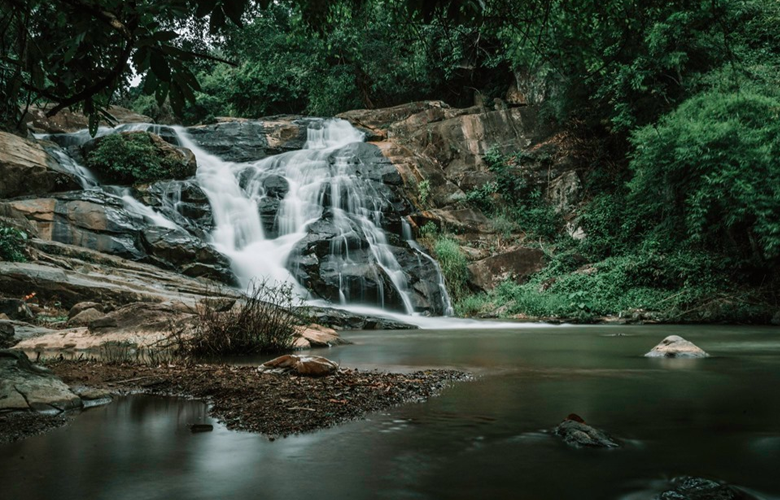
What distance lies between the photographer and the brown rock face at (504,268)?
1593cm

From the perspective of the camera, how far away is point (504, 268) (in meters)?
16.2

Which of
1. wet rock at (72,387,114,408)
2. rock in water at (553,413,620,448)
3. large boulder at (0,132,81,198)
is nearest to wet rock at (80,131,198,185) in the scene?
large boulder at (0,132,81,198)

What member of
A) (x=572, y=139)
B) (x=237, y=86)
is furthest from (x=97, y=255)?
(x=237, y=86)

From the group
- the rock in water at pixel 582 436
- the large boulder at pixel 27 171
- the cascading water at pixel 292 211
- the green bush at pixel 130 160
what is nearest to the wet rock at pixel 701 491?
the rock in water at pixel 582 436

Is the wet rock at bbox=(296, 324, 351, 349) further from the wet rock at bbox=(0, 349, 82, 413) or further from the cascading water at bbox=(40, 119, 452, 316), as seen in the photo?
the cascading water at bbox=(40, 119, 452, 316)

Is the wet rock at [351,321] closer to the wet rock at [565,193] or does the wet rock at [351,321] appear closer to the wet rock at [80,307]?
the wet rock at [80,307]

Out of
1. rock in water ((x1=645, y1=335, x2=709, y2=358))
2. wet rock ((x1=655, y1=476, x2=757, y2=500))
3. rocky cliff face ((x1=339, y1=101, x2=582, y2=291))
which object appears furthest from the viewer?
rocky cliff face ((x1=339, y1=101, x2=582, y2=291))

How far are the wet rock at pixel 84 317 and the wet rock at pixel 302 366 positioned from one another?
392 cm

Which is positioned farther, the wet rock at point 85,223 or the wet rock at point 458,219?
the wet rock at point 458,219

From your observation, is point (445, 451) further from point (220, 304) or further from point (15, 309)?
point (15, 309)

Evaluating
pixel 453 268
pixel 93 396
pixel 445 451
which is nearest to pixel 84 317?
pixel 93 396

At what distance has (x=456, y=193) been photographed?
19266 millimetres

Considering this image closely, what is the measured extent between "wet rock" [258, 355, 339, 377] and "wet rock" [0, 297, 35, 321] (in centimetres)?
544

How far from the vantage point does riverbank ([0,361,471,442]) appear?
117 inches
